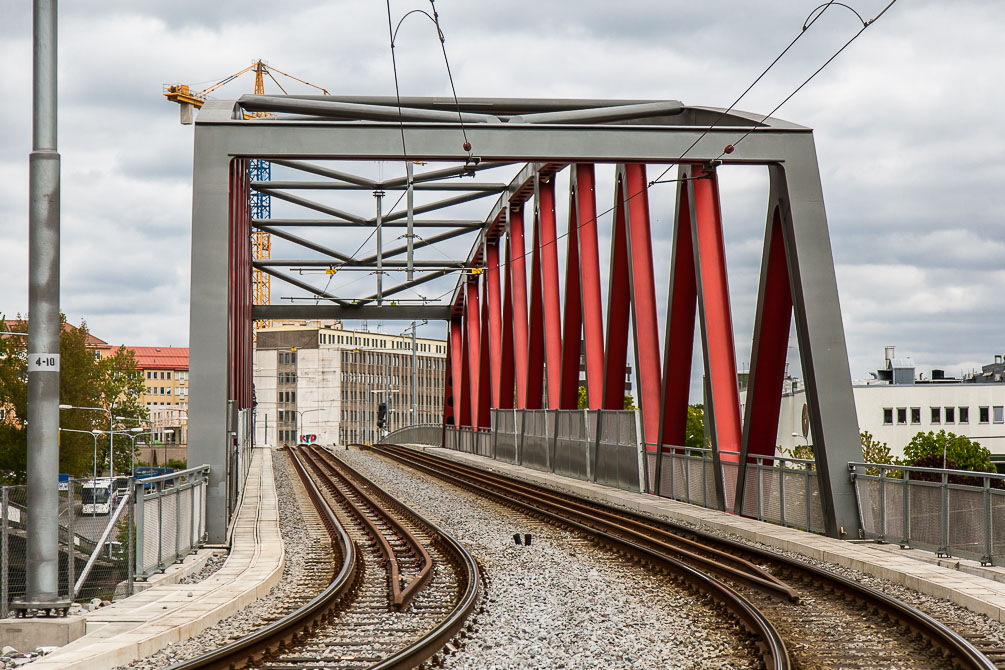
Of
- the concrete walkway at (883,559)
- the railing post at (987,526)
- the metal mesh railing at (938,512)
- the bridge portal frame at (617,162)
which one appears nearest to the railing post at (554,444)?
the concrete walkway at (883,559)

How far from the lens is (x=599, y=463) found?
26.3 metres

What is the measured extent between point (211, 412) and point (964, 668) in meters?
11.0

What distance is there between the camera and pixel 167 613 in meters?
9.00

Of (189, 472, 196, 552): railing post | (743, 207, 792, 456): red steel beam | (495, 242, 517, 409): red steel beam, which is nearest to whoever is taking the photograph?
(189, 472, 196, 552): railing post

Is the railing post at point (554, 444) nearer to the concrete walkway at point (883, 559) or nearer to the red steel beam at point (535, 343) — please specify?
the red steel beam at point (535, 343)

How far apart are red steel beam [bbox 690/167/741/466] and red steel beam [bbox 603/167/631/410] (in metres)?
5.14

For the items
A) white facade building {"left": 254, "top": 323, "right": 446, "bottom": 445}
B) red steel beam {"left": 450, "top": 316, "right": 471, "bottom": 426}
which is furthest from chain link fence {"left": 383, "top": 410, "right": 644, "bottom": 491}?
white facade building {"left": 254, "top": 323, "right": 446, "bottom": 445}

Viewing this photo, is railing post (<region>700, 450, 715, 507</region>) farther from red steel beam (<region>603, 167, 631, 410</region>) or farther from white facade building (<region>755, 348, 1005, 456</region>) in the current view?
white facade building (<region>755, 348, 1005, 456</region>)

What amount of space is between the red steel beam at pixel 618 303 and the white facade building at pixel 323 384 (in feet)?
337

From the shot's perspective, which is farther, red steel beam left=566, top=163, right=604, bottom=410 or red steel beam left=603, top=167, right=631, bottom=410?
red steel beam left=566, top=163, right=604, bottom=410

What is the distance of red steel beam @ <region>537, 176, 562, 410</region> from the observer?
109ft

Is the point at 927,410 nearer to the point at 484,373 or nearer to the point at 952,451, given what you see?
the point at 952,451

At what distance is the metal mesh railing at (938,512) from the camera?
36.7ft

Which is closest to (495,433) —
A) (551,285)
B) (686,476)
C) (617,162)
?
(551,285)
